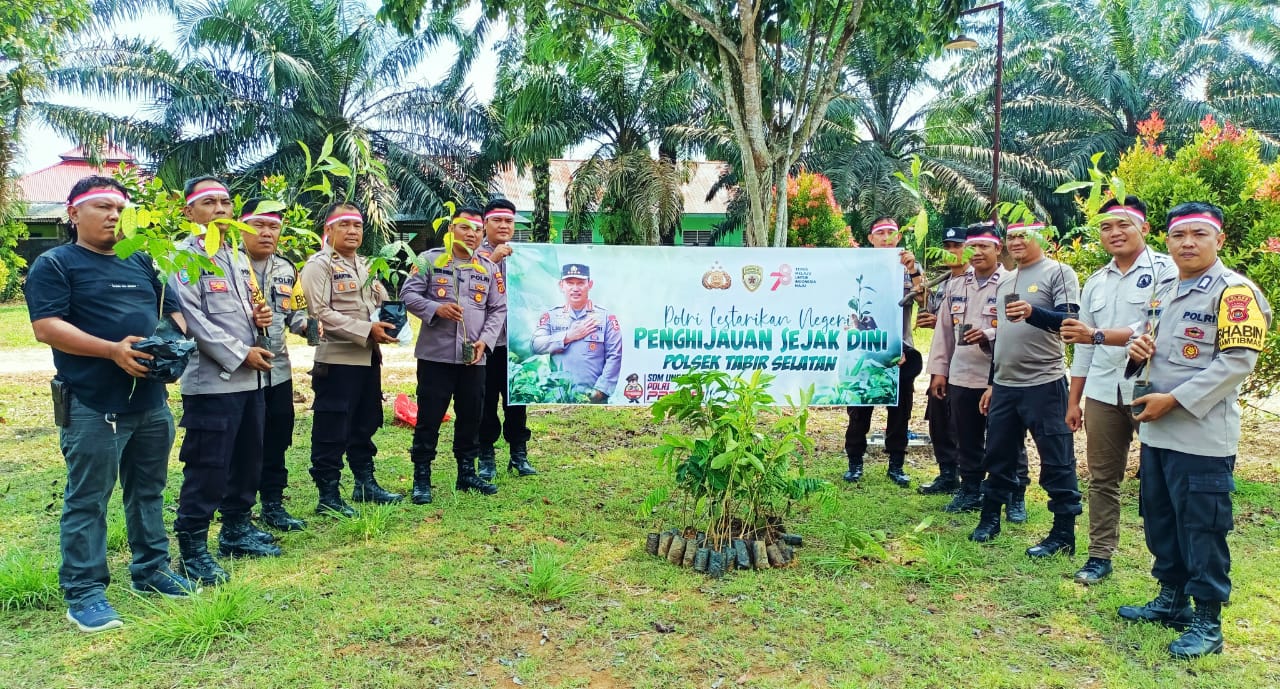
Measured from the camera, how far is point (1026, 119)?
24938 millimetres

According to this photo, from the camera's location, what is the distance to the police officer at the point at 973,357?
17.4ft

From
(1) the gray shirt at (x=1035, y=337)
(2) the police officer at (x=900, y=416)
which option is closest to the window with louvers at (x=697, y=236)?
(2) the police officer at (x=900, y=416)

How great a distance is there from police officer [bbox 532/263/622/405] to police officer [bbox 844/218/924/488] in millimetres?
1789

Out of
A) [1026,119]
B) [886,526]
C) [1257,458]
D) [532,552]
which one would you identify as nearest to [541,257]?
[532,552]

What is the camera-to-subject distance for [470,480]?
567cm

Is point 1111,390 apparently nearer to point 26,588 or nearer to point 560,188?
point 26,588

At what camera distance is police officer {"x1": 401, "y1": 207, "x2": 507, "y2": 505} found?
534 centimetres

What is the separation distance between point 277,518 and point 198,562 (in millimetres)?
866

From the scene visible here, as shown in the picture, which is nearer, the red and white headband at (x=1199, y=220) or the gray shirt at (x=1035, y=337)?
the red and white headband at (x=1199, y=220)

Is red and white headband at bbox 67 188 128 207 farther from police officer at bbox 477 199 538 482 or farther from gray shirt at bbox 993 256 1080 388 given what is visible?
gray shirt at bbox 993 256 1080 388

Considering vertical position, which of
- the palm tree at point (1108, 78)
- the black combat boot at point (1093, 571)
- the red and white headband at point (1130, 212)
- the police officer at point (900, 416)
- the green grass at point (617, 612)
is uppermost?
the palm tree at point (1108, 78)

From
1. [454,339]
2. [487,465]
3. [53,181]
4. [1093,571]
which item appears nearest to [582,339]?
[454,339]

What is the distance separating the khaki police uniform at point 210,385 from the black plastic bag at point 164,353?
384 mm

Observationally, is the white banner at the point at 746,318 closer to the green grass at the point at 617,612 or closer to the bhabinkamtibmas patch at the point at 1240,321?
the green grass at the point at 617,612
